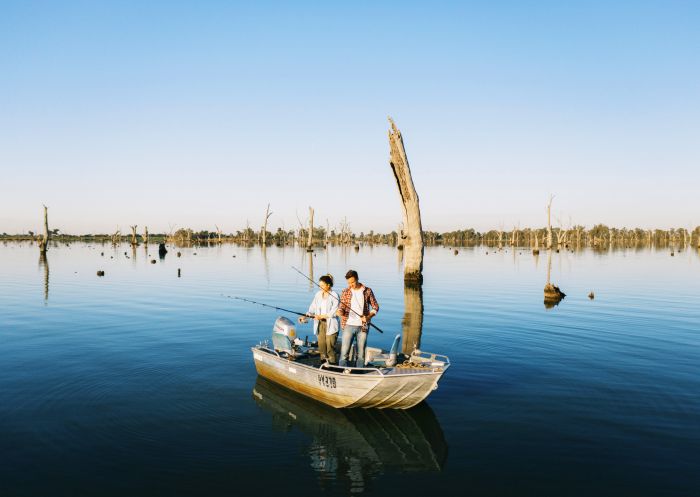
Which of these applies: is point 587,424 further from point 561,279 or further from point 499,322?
point 561,279

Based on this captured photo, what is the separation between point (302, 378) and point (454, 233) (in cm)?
19317

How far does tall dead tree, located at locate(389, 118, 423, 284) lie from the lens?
32.9 meters

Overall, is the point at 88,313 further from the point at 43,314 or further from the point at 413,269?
the point at 413,269

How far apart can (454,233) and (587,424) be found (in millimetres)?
193712

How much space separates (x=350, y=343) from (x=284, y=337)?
2.11 metres

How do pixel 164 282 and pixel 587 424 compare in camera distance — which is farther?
pixel 164 282

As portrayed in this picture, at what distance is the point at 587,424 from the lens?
9836 millimetres

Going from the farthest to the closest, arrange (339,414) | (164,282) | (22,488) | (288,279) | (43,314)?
(288,279) → (164,282) → (43,314) → (339,414) → (22,488)

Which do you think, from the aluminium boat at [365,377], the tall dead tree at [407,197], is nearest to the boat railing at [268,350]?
the aluminium boat at [365,377]

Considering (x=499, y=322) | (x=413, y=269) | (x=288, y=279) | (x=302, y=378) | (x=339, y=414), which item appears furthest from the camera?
(x=288, y=279)

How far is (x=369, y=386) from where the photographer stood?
1018 cm

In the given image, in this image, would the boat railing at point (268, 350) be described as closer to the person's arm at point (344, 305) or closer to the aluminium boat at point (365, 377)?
the aluminium boat at point (365, 377)

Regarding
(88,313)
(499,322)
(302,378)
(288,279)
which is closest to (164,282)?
(288,279)

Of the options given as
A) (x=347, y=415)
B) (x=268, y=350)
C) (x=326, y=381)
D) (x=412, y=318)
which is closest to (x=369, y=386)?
(x=347, y=415)
